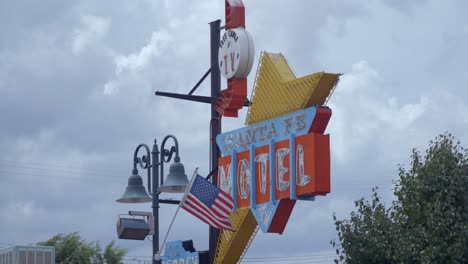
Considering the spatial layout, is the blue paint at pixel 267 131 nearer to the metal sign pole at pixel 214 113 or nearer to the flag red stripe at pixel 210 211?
the metal sign pole at pixel 214 113

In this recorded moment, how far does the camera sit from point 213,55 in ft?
104

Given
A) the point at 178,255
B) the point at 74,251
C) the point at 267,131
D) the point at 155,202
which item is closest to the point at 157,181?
the point at 155,202

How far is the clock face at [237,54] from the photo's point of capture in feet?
95.7

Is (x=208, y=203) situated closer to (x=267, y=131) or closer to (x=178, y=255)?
(x=267, y=131)

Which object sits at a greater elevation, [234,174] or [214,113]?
[214,113]

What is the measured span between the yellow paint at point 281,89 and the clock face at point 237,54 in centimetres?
40

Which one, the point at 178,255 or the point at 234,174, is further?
the point at 178,255

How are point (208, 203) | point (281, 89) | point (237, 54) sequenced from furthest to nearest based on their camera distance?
point (237, 54), point (281, 89), point (208, 203)

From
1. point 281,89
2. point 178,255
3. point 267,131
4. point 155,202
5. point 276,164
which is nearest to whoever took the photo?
point 155,202

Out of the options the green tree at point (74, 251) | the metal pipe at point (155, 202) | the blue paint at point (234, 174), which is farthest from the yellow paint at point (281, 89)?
the green tree at point (74, 251)

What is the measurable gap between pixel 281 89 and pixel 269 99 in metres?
A: 0.64

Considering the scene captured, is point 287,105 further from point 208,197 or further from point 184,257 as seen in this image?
point 184,257

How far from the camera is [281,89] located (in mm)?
28062

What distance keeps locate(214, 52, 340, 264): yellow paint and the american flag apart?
1685 mm
